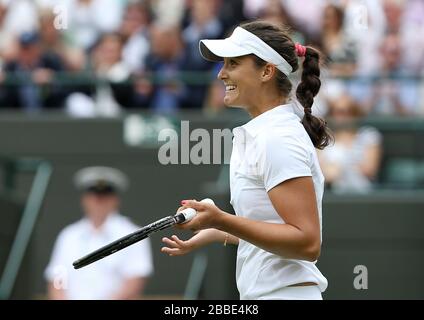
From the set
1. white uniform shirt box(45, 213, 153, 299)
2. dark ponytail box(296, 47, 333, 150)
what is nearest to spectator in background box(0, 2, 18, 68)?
white uniform shirt box(45, 213, 153, 299)

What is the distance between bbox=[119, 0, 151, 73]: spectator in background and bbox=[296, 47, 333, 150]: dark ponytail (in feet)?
20.7

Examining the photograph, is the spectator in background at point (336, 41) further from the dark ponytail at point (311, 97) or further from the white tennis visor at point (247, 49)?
the white tennis visor at point (247, 49)

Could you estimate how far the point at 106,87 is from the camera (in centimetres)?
1020

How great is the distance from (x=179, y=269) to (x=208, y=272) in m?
0.83

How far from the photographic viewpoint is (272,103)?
4109 mm

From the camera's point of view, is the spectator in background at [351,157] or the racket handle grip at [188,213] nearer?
the racket handle grip at [188,213]

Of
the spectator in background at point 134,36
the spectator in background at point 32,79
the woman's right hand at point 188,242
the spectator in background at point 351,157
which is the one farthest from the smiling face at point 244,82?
the spectator in background at point 134,36

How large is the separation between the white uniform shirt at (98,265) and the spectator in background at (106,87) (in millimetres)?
2023

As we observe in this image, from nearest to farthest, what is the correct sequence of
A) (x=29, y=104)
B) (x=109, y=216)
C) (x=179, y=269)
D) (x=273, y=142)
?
A: (x=273, y=142) → (x=109, y=216) → (x=179, y=269) → (x=29, y=104)

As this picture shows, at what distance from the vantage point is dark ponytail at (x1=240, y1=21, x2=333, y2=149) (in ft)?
13.4

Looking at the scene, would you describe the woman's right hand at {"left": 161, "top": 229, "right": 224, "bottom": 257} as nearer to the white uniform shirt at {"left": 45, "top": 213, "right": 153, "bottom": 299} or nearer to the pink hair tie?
the pink hair tie

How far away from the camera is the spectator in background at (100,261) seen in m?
8.12
